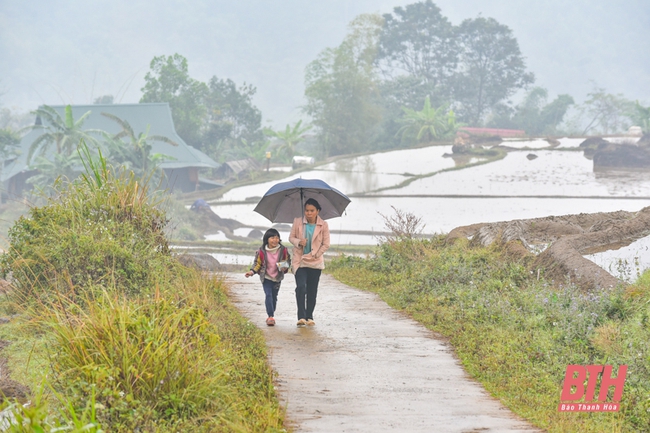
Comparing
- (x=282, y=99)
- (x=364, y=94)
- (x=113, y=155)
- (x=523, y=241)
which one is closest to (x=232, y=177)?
(x=113, y=155)

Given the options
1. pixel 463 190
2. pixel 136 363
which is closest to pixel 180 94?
pixel 463 190

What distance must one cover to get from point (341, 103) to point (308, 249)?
65887 mm

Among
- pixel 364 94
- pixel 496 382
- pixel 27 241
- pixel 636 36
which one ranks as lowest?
pixel 496 382

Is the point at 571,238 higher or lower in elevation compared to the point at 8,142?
lower

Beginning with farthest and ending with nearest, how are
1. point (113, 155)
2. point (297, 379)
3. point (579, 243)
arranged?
point (113, 155) < point (579, 243) < point (297, 379)

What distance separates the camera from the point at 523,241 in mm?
12508

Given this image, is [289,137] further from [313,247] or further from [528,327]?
[528,327]

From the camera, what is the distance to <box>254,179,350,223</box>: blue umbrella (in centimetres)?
886

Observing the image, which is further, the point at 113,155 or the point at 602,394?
the point at 113,155

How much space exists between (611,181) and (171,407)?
1552 inches

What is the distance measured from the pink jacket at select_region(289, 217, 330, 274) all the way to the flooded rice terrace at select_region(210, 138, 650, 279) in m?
22.1

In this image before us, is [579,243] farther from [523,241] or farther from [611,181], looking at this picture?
[611,181]

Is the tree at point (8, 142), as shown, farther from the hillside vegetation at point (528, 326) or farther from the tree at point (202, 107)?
the hillside vegetation at point (528, 326)

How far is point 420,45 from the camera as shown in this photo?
9062 centimetres
